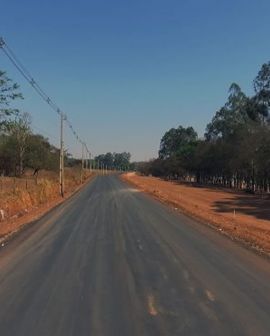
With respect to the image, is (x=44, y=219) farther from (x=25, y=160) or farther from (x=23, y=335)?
(x=25, y=160)

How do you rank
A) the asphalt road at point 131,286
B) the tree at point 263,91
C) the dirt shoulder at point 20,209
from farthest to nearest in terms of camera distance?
the tree at point 263,91 < the dirt shoulder at point 20,209 < the asphalt road at point 131,286

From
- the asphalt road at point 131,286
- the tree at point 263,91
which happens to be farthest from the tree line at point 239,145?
the asphalt road at point 131,286

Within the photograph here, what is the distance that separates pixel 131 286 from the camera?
11.8 metres

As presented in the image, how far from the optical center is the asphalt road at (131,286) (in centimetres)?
867

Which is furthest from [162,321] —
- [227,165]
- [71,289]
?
[227,165]

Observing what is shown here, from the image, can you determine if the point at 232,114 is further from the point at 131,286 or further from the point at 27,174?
the point at 131,286

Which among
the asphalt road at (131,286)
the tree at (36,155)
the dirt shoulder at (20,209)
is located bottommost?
the asphalt road at (131,286)

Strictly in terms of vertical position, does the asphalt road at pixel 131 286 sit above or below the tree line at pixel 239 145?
below

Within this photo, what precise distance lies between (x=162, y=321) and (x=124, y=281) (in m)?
3.57

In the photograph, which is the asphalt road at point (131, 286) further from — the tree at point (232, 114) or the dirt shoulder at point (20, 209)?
the tree at point (232, 114)

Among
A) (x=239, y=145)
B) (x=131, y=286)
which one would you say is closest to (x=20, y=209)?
(x=131, y=286)

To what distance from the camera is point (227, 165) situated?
105m

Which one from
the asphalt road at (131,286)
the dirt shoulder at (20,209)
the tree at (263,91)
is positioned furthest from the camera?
the tree at (263,91)

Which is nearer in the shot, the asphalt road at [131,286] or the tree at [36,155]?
the asphalt road at [131,286]
